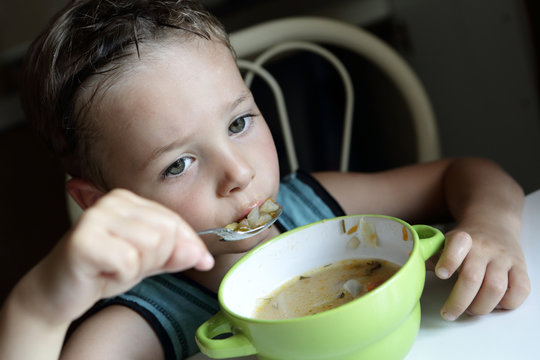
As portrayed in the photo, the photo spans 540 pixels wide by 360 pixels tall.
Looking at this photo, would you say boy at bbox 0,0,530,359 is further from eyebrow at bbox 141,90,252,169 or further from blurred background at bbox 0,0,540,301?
blurred background at bbox 0,0,540,301

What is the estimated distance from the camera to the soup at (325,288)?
0.58 metres

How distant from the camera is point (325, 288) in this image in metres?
0.61

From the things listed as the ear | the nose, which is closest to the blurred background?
the ear

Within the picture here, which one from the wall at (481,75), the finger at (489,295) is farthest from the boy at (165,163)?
the wall at (481,75)

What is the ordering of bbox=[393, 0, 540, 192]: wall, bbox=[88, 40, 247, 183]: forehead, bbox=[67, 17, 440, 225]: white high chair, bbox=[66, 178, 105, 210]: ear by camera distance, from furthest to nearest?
1. bbox=[393, 0, 540, 192]: wall
2. bbox=[67, 17, 440, 225]: white high chair
3. bbox=[66, 178, 105, 210]: ear
4. bbox=[88, 40, 247, 183]: forehead

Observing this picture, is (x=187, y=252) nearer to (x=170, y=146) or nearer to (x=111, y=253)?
(x=111, y=253)

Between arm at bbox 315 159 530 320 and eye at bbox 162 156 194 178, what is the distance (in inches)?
12.4

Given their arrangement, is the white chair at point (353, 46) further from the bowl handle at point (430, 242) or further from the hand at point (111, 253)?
the hand at point (111, 253)

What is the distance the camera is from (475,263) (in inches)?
24.4

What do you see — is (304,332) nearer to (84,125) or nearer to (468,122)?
(84,125)

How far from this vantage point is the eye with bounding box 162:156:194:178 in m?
0.73

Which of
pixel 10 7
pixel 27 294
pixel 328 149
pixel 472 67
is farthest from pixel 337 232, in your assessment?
pixel 10 7

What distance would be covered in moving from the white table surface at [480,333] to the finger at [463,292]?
0.04ft

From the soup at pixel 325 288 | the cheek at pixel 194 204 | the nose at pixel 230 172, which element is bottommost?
the soup at pixel 325 288
